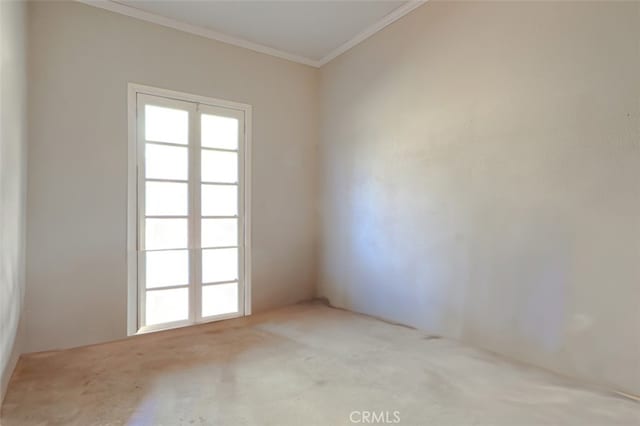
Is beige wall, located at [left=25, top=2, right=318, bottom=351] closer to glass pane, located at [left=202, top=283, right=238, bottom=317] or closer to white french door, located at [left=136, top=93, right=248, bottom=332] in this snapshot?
white french door, located at [left=136, top=93, right=248, bottom=332]

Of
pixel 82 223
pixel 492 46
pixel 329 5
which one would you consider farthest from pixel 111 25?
pixel 492 46

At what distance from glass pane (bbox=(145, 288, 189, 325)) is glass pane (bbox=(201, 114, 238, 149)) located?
62.5 inches

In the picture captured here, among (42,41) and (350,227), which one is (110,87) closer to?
(42,41)

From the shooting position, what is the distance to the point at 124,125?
3291 mm

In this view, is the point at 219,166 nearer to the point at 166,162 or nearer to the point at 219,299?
the point at 166,162

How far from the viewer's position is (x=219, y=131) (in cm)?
386

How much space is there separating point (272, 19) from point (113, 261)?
286 cm

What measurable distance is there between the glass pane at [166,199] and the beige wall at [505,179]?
1881 millimetres

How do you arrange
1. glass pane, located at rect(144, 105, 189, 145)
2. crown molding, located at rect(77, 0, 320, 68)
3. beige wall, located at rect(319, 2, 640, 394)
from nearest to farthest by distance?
beige wall, located at rect(319, 2, 640, 394)
crown molding, located at rect(77, 0, 320, 68)
glass pane, located at rect(144, 105, 189, 145)

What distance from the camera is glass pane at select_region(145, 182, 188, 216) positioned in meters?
3.42

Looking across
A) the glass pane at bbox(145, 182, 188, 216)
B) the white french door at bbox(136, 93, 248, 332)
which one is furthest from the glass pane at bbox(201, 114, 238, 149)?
the glass pane at bbox(145, 182, 188, 216)

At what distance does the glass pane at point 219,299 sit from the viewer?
12.4ft

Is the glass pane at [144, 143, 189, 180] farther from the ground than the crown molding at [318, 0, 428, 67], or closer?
closer

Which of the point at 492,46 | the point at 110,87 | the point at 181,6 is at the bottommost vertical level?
the point at 110,87
